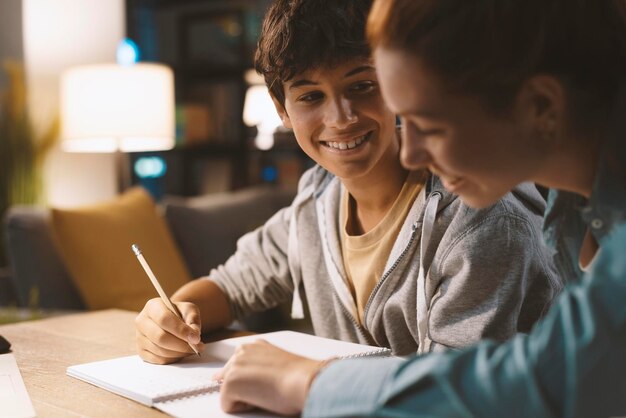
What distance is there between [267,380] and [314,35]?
651 millimetres

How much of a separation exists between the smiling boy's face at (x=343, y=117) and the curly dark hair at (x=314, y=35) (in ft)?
0.05

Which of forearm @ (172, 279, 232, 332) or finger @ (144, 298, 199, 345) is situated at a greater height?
finger @ (144, 298, 199, 345)

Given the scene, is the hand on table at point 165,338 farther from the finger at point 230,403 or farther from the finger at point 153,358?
the finger at point 230,403

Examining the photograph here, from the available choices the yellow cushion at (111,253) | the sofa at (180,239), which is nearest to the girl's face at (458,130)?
the yellow cushion at (111,253)

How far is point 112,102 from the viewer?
3568 mm

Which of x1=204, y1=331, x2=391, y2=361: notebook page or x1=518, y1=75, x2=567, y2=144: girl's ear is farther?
x1=204, y1=331, x2=391, y2=361: notebook page

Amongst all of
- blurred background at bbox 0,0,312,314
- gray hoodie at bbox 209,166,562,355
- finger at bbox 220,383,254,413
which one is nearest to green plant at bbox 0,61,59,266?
blurred background at bbox 0,0,312,314

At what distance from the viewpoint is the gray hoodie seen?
3.66 feet

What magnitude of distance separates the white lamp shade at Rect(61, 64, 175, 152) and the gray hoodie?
213cm

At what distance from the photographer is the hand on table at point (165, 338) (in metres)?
1.15

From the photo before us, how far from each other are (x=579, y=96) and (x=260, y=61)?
0.79 metres

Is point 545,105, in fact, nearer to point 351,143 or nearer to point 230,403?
point 230,403

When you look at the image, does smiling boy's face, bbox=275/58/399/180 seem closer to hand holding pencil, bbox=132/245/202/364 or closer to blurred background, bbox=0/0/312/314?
hand holding pencil, bbox=132/245/202/364

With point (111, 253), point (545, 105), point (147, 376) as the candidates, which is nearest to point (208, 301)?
point (147, 376)
